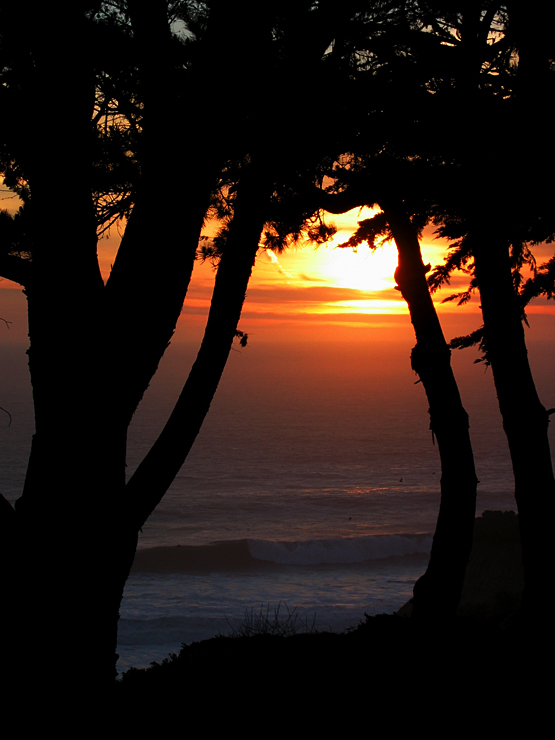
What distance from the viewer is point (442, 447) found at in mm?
5020

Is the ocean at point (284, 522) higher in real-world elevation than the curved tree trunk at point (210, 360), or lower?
lower

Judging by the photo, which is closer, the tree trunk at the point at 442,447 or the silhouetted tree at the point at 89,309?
the silhouetted tree at the point at 89,309

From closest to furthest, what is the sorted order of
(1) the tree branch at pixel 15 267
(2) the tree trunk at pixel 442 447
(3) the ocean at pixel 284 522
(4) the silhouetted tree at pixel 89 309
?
(4) the silhouetted tree at pixel 89 309 → (1) the tree branch at pixel 15 267 → (2) the tree trunk at pixel 442 447 → (3) the ocean at pixel 284 522

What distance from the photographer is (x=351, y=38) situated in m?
4.78

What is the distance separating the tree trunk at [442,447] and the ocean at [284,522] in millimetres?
11715

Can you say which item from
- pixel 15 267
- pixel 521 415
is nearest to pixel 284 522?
pixel 521 415

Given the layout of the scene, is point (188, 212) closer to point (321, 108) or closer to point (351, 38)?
point (321, 108)

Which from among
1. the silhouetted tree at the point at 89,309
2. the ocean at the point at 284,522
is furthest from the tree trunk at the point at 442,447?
the ocean at the point at 284,522

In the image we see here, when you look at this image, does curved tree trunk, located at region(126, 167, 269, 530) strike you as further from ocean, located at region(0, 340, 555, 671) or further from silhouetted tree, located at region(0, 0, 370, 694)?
ocean, located at region(0, 340, 555, 671)

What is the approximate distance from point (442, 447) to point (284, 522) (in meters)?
44.6

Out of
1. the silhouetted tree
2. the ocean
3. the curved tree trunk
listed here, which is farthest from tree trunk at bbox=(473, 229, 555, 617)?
the ocean

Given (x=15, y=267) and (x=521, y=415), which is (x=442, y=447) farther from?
(x=15, y=267)

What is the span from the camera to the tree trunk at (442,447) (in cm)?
484

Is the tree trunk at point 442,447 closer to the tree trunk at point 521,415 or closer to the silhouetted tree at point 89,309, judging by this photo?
the tree trunk at point 521,415
